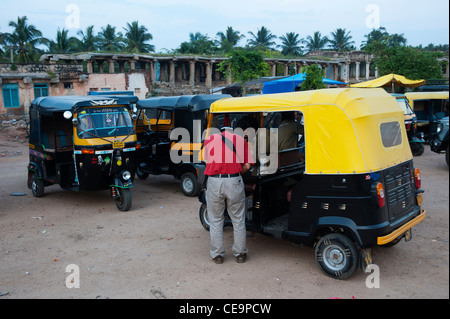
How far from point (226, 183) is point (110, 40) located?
46264 millimetres

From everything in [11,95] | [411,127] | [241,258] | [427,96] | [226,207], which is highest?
[11,95]

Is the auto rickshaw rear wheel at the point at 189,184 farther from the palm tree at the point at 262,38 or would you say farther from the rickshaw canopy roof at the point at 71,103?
the palm tree at the point at 262,38

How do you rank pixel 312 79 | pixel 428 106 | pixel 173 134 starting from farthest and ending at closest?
pixel 428 106 → pixel 312 79 → pixel 173 134

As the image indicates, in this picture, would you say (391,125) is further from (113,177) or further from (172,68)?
(172,68)

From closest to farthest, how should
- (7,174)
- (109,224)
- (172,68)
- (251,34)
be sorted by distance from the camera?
(109,224) < (7,174) < (172,68) < (251,34)

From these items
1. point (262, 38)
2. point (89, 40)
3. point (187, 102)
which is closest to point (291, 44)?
point (262, 38)

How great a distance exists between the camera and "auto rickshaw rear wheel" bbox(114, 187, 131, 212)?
8.33 m

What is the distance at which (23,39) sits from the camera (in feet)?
129

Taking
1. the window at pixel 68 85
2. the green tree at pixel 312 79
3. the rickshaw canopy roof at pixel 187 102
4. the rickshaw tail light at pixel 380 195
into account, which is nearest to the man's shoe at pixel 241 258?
the rickshaw tail light at pixel 380 195

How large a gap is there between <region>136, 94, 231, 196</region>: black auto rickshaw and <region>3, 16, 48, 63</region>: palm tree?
32996 mm

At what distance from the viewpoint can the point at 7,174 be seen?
490 inches

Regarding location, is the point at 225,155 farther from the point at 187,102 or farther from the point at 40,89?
the point at 40,89

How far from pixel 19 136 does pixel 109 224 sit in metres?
15.4

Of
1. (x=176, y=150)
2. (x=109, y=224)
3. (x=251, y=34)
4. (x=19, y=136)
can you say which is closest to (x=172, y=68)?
(x=19, y=136)
